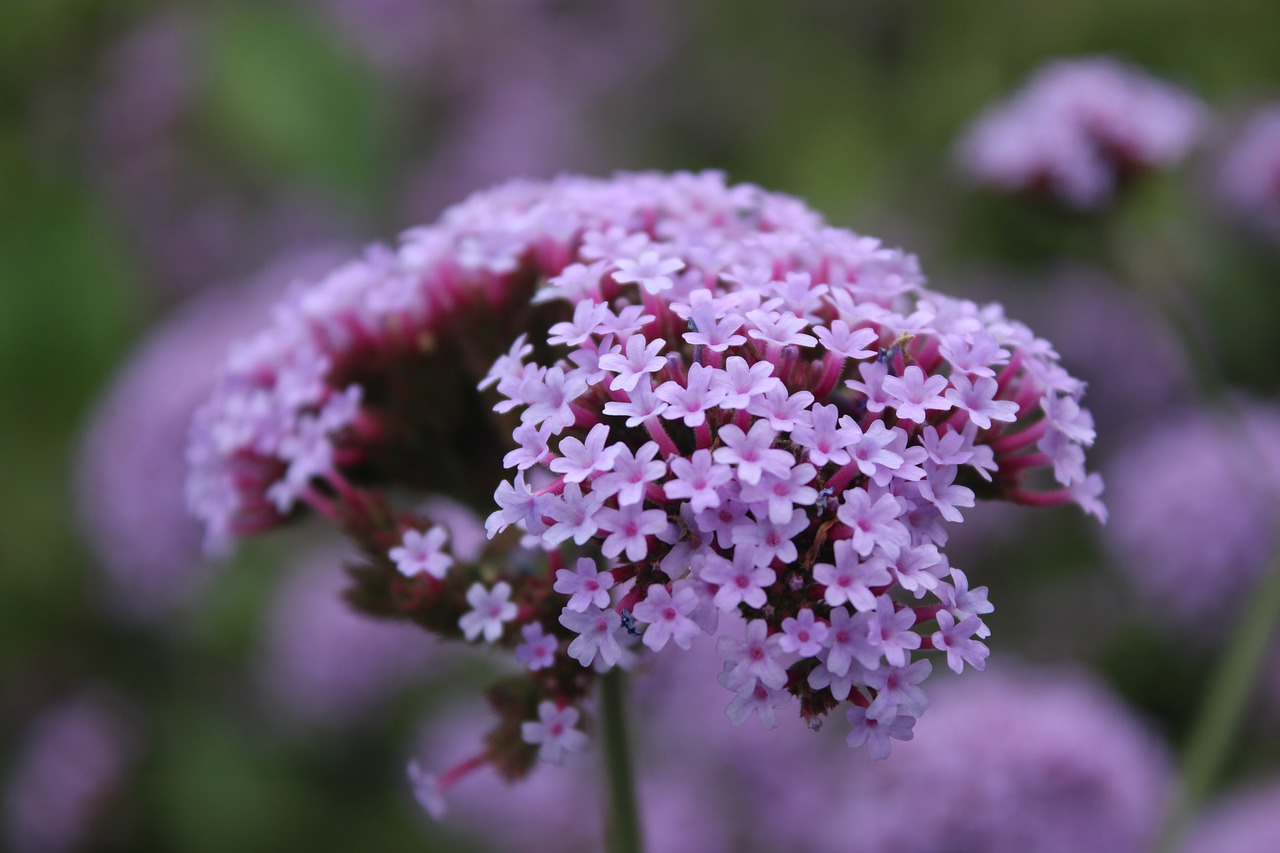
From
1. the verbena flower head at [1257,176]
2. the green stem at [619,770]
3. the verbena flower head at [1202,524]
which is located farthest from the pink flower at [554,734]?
the verbena flower head at [1257,176]

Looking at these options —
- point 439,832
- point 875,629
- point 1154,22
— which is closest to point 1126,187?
point 1154,22

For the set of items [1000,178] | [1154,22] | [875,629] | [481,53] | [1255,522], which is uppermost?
[481,53]

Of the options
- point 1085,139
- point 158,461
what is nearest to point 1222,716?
point 1085,139

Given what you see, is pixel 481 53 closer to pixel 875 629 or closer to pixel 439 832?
pixel 439 832

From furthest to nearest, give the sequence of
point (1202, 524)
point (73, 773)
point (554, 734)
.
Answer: point (73, 773)
point (1202, 524)
point (554, 734)

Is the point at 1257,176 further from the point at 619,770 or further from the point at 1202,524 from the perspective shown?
the point at 619,770
